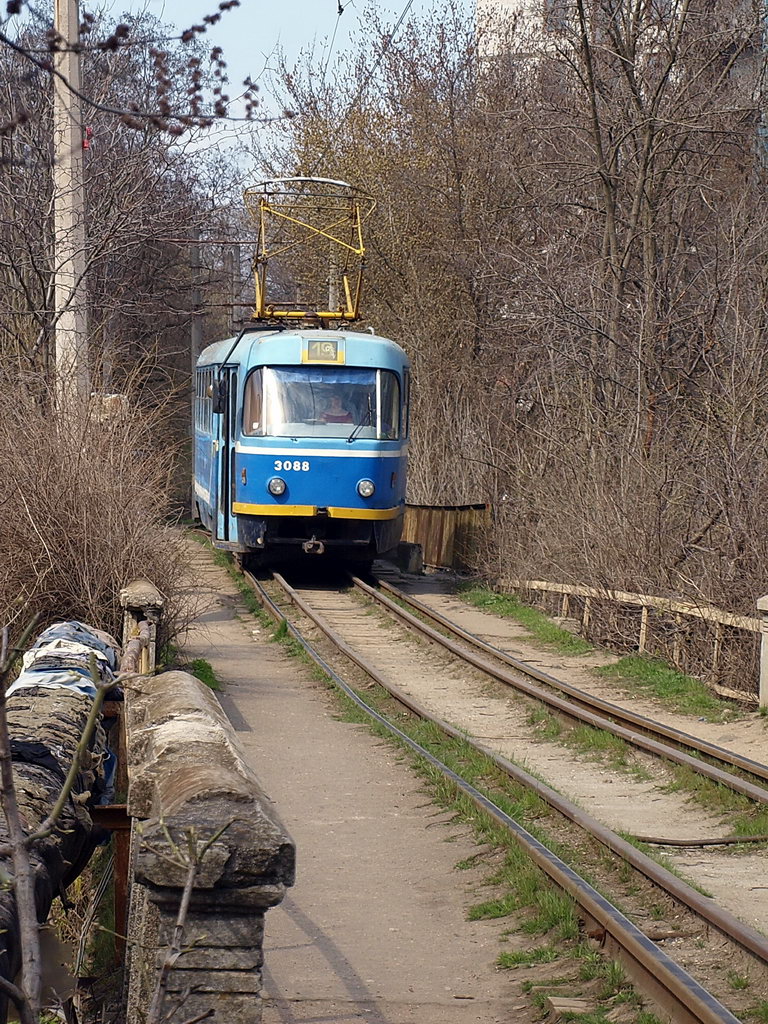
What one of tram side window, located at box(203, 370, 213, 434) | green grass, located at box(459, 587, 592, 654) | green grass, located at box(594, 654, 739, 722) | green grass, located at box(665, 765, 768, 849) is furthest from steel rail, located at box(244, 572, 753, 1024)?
tram side window, located at box(203, 370, 213, 434)

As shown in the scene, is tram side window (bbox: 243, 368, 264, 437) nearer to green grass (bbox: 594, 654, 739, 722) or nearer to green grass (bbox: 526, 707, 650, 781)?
green grass (bbox: 594, 654, 739, 722)

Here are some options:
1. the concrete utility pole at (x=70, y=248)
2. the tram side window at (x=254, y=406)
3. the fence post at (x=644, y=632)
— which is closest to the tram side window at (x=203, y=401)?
the tram side window at (x=254, y=406)

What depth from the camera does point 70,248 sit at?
1448 centimetres

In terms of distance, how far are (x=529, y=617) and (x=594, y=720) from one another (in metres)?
7.35

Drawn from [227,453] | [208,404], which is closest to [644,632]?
[227,453]

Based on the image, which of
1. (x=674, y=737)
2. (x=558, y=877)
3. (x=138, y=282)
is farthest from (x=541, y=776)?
(x=138, y=282)

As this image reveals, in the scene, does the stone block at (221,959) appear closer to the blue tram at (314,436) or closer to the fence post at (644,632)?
the fence post at (644,632)

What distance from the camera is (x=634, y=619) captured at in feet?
50.6

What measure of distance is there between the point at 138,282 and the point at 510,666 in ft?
67.4

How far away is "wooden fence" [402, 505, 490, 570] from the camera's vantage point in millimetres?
23406

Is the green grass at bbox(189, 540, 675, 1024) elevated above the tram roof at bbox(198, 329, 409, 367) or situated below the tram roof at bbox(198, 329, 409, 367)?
below

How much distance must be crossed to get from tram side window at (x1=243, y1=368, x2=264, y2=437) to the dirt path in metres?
7.79

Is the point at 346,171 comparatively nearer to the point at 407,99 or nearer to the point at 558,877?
the point at 407,99

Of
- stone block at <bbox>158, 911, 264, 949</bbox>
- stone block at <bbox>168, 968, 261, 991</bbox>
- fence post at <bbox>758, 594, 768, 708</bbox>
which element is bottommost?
fence post at <bbox>758, 594, 768, 708</bbox>
